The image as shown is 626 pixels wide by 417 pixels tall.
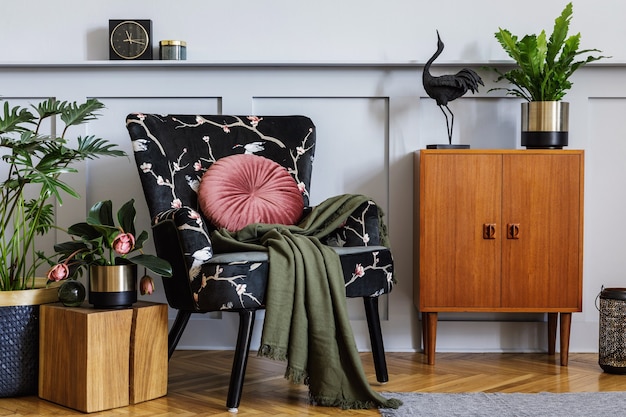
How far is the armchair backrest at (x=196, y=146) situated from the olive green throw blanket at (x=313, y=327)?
540mm

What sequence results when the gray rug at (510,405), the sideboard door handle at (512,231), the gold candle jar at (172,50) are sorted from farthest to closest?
the gold candle jar at (172,50) → the sideboard door handle at (512,231) → the gray rug at (510,405)

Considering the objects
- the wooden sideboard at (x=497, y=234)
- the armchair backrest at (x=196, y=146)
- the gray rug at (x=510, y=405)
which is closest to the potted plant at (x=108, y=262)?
the armchair backrest at (x=196, y=146)

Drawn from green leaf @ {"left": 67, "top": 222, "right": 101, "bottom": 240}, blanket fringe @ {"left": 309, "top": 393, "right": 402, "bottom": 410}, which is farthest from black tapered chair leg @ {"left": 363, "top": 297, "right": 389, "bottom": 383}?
green leaf @ {"left": 67, "top": 222, "right": 101, "bottom": 240}

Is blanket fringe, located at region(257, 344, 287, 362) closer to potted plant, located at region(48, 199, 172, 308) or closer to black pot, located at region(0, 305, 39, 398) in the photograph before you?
potted plant, located at region(48, 199, 172, 308)

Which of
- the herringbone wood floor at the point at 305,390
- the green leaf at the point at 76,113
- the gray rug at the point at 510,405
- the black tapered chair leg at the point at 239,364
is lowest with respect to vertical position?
the herringbone wood floor at the point at 305,390

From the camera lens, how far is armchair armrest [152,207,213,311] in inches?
101

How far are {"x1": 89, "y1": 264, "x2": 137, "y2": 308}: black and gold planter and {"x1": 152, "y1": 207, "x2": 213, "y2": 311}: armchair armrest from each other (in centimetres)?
16

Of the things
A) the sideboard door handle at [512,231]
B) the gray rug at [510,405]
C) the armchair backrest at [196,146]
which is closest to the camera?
the gray rug at [510,405]

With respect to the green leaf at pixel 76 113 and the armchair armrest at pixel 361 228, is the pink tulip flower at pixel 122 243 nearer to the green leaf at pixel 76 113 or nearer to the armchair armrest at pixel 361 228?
the green leaf at pixel 76 113

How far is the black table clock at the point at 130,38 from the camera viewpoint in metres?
3.48

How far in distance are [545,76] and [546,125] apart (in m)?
0.20

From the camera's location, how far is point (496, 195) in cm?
323

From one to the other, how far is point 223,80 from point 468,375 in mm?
1618

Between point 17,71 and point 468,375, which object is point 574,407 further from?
point 17,71
